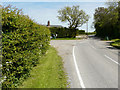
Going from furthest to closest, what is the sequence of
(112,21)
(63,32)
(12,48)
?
(63,32), (112,21), (12,48)

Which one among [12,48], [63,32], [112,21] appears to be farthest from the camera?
[63,32]

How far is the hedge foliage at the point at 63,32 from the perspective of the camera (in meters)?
54.3

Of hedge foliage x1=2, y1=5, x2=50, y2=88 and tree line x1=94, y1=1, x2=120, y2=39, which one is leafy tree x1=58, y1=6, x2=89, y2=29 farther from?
hedge foliage x1=2, y1=5, x2=50, y2=88

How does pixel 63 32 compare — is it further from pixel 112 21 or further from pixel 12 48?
pixel 12 48

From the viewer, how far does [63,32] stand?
55.4 m

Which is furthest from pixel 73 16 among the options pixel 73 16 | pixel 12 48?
pixel 12 48

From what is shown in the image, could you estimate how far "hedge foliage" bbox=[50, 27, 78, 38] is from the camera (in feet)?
Answer: 178

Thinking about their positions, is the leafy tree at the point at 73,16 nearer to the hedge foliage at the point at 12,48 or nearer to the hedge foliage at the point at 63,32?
the hedge foliage at the point at 63,32

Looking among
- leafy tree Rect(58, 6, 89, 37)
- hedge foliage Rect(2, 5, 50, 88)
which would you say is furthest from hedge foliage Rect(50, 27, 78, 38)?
hedge foliage Rect(2, 5, 50, 88)

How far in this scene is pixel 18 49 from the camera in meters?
7.24

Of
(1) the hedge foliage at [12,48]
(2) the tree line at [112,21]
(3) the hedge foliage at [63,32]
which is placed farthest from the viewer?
(3) the hedge foliage at [63,32]

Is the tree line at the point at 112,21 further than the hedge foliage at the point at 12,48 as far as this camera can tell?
Yes

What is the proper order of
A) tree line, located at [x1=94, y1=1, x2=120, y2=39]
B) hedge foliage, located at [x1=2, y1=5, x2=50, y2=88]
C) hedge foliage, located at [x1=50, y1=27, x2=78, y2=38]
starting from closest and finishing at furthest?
1. hedge foliage, located at [x1=2, y1=5, x2=50, y2=88]
2. tree line, located at [x1=94, y1=1, x2=120, y2=39]
3. hedge foliage, located at [x1=50, y1=27, x2=78, y2=38]

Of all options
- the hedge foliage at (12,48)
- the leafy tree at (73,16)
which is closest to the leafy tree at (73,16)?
the leafy tree at (73,16)
